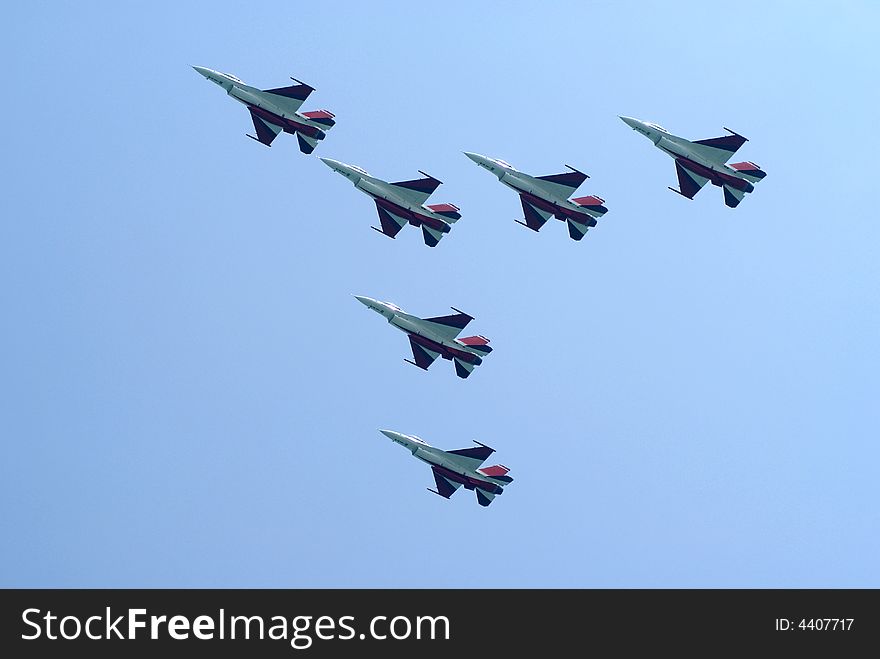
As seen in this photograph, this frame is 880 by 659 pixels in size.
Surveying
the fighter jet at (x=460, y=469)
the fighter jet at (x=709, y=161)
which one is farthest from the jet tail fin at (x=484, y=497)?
the fighter jet at (x=709, y=161)

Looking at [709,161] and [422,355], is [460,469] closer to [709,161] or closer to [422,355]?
[422,355]

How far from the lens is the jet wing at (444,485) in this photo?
333ft

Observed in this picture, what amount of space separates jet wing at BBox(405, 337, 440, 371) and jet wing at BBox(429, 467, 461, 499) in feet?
19.3

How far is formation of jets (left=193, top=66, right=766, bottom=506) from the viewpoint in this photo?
10131 cm

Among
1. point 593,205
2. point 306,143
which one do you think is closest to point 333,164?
point 306,143

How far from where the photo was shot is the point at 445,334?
4006 inches

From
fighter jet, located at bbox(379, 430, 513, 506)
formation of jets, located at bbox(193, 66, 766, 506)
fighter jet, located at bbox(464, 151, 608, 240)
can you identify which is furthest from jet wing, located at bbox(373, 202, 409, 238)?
fighter jet, located at bbox(379, 430, 513, 506)

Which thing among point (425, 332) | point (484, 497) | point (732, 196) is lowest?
point (484, 497)

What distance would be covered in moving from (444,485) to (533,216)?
52.5 ft

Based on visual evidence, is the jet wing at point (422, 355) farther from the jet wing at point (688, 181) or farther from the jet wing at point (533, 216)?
the jet wing at point (688, 181)
